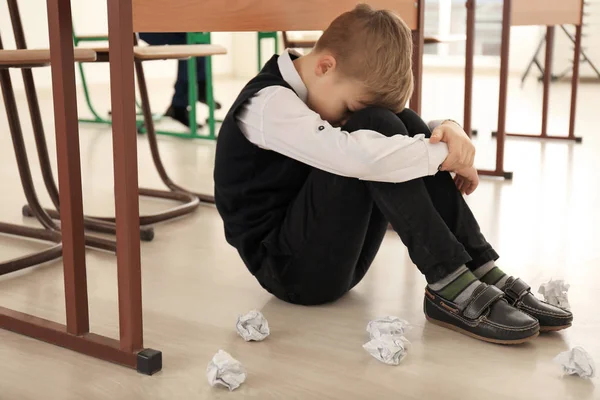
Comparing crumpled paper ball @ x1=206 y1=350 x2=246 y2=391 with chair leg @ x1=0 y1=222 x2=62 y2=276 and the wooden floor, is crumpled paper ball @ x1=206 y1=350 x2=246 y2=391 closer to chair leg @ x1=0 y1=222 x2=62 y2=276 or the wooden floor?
the wooden floor

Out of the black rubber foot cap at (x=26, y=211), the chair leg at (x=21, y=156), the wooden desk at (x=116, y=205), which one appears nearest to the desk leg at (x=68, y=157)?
the wooden desk at (x=116, y=205)

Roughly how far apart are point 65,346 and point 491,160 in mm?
2048

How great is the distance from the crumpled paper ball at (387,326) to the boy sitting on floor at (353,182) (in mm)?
82

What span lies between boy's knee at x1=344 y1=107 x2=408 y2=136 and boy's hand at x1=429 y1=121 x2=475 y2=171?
5cm

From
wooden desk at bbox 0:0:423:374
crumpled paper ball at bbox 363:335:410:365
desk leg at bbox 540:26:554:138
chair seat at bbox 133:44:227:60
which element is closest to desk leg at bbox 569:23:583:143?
desk leg at bbox 540:26:554:138

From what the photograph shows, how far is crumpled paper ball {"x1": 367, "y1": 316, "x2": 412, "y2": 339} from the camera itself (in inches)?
45.8

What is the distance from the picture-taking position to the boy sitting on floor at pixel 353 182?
1.14 m

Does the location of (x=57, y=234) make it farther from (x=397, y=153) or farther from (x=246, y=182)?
(x=397, y=153)

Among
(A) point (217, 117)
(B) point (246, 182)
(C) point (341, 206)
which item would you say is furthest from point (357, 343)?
(A) point (217, 117)

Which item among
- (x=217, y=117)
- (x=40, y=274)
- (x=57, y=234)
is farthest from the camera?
(x=217, y=117)

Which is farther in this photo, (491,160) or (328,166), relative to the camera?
(491,160)

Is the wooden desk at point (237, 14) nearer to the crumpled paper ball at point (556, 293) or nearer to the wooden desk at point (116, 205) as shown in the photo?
the wooden desk at point (116, 205)

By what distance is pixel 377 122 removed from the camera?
3.83 ft

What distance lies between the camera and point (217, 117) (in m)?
4.17
